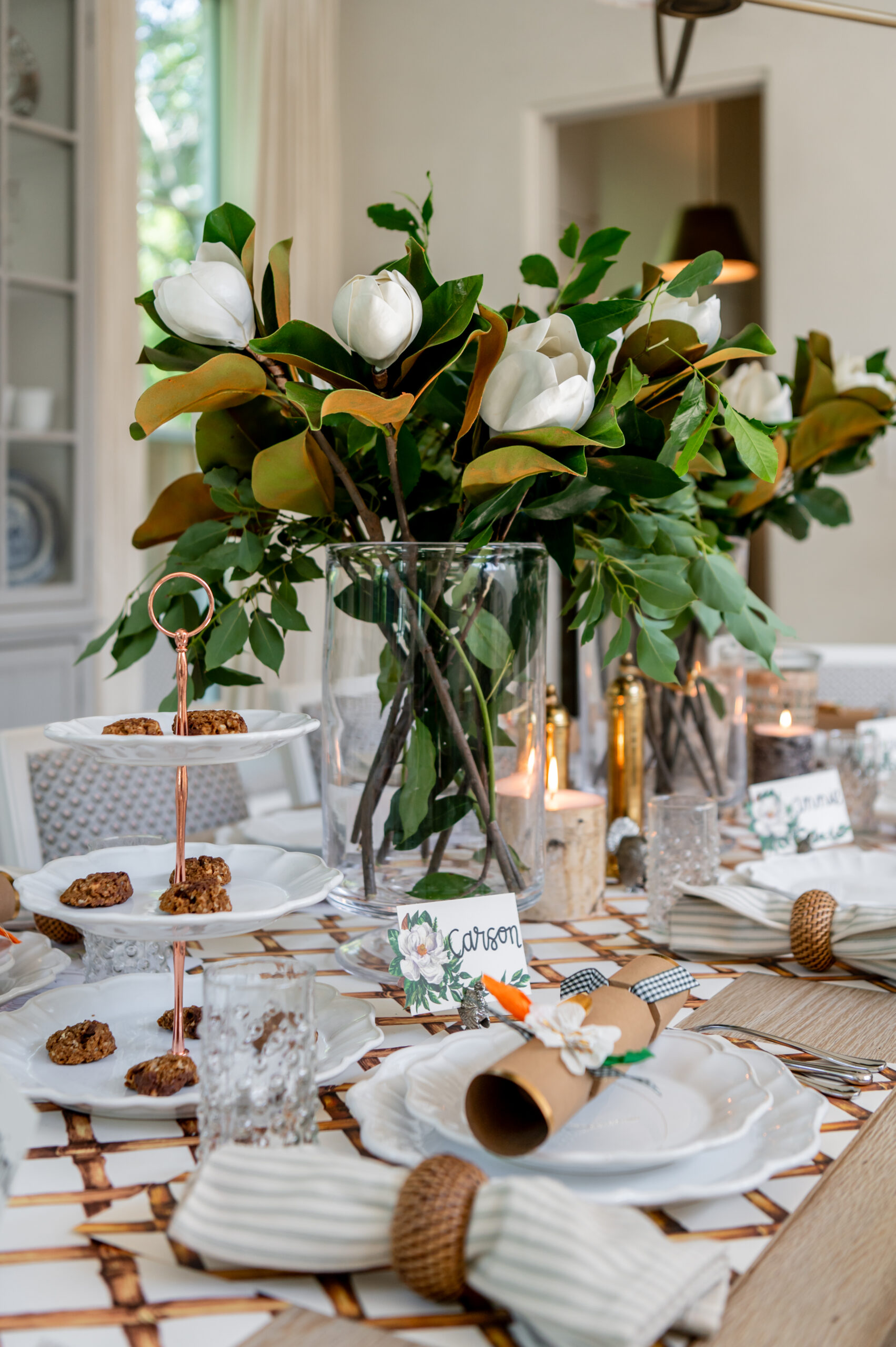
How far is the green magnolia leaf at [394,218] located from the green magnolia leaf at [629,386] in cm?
24

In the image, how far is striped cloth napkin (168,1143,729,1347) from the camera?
1.49 feet

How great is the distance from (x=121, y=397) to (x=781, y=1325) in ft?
→ 10.8

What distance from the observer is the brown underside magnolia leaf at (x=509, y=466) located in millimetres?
791

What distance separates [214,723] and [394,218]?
53 cm

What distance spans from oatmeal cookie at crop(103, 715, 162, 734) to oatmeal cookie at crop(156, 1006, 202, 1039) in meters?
0.19

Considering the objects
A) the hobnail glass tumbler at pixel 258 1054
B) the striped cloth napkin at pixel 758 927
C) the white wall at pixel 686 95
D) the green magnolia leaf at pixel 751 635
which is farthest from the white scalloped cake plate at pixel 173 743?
the white wall at pixel 686 95

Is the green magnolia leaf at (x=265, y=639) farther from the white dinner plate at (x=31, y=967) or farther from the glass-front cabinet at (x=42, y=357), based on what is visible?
the glass-front cabinet at (x=42, y=357)

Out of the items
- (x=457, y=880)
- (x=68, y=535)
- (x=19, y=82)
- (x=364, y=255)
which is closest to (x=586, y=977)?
(x=457, y=880)

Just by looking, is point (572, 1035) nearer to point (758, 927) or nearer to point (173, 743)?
point (173, 743)

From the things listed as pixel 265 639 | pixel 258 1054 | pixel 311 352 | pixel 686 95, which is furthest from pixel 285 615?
pixel 686 95

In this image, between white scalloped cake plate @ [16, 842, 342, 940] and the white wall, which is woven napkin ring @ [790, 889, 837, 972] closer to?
white scalloped cake plate @ [16, 842, 342, 940]

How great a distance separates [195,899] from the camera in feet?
2.12

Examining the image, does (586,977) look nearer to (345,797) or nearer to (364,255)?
(345,797)

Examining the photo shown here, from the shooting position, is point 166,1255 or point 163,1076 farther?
point 163,1076
